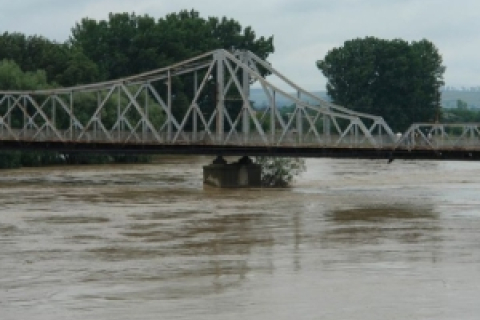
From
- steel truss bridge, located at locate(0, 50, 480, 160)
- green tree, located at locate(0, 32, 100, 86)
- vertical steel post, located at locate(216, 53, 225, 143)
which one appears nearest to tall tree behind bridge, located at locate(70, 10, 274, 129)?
green tree, located at locate(0, 32, 100, 86)

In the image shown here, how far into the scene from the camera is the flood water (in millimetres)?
40406

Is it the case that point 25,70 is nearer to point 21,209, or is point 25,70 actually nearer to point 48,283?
point 21,209

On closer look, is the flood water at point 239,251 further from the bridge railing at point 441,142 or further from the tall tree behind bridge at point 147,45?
the tall tree behind bridge at point 147,45

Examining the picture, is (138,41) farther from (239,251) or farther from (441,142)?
(239,251)

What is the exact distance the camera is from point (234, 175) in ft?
305

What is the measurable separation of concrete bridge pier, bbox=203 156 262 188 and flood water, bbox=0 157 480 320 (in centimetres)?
120

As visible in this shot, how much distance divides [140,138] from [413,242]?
51130mm

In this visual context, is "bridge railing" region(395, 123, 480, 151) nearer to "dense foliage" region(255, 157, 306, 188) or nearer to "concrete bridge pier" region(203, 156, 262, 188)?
"dense foliage" region(255, 157, 306, 188)

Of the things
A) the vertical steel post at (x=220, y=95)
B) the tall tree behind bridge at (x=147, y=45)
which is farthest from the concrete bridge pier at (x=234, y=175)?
the tall tree behind bridge at (x=147, y=45)

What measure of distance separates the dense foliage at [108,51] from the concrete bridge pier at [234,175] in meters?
27.6

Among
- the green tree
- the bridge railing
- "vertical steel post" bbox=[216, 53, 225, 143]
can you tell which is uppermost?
the green tree

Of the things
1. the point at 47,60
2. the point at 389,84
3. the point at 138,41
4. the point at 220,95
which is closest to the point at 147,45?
the point at 138,41

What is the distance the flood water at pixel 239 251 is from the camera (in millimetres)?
40406

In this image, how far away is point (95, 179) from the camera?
334 feet
